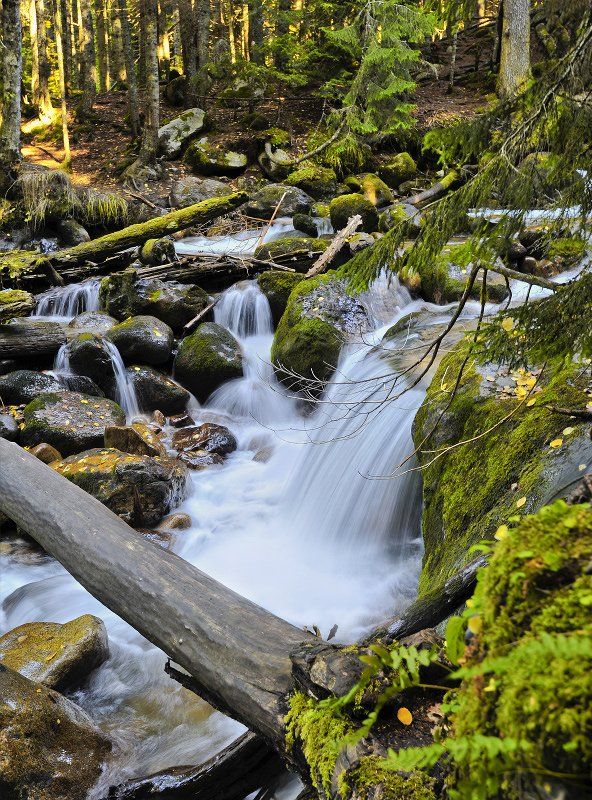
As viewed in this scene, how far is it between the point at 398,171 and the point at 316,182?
2747mm

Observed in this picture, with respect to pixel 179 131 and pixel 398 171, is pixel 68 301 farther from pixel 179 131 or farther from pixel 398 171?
pixel 179 131

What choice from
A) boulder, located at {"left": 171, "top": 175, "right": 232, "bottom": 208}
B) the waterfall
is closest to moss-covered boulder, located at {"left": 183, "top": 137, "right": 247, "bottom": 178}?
boulder, located at {"left": 171, "top": 175, "right": 232, "bottom": 208}

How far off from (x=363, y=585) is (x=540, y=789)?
183 inches

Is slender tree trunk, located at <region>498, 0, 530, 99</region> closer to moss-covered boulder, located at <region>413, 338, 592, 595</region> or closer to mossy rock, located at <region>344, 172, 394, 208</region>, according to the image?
mossy rock, located at <region>344, 172, 394, 208</region>

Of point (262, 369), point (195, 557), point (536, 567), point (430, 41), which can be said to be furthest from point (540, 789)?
Result: point (430, 41)

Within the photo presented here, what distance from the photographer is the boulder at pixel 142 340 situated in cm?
970

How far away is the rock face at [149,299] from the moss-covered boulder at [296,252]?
1.94 m

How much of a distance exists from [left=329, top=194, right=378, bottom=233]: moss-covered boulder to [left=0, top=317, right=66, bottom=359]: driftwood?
22.0 ft

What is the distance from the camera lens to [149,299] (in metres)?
10.8

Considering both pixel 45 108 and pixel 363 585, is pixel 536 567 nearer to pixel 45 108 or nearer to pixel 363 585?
pixel 363 585

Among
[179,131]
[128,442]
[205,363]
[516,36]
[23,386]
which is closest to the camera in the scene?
[128,442]

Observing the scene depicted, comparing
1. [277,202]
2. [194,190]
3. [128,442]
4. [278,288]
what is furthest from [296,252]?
[194,190]

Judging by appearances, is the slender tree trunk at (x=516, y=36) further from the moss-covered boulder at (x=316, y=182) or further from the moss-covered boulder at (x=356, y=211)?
the moss-covered boulder at (x=356, y=211)

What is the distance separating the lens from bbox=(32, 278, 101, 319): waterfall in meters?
11.3
